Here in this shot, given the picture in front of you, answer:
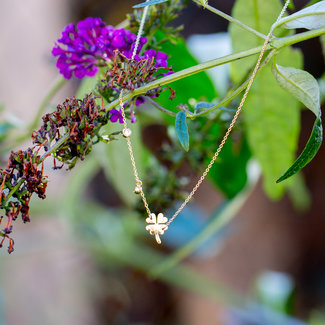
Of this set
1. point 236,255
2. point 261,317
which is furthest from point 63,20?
point 261,317

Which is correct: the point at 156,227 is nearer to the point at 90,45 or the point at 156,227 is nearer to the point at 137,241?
the point at 90,45

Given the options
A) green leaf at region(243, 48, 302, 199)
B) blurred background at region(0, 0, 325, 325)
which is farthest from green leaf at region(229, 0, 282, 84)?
blurred background at region(0, 0, 325, 325)

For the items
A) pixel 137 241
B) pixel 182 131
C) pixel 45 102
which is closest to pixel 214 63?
pixel 182 131

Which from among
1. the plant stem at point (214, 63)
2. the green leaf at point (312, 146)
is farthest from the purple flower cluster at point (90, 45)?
the green leaf at point (312, 146)

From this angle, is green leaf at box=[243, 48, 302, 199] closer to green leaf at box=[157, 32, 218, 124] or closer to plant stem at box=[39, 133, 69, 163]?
green leaf at box=[157, 32, 218, 124]

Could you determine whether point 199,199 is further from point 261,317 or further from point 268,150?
point 268,150

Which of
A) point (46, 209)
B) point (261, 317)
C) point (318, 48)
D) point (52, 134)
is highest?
point (318, 48)
